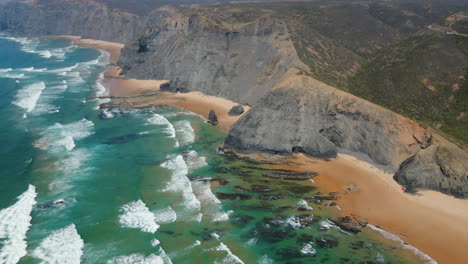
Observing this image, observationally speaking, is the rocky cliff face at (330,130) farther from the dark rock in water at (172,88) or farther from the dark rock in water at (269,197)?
the dark rock in water at (172,88)

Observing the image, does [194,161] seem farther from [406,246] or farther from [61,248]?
[406,246]

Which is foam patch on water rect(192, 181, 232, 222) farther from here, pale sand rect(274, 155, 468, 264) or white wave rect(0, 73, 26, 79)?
white wave rect(0, 73, 26, 79)

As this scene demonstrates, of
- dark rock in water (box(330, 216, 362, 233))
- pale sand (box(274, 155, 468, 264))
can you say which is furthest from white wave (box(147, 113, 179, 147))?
dark rock in water (box(330, 216, 362, 233))

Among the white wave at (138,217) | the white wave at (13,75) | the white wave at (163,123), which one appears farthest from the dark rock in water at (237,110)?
the white wave at (13,75)

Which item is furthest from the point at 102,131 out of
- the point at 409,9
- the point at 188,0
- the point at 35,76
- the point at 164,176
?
the point at 188,0

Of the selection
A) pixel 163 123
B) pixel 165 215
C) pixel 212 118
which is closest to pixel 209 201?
pixel 165 215

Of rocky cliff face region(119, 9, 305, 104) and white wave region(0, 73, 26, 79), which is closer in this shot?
rocky cliff face region(119, 9, 305, 104)

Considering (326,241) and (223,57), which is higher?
(223,57)
